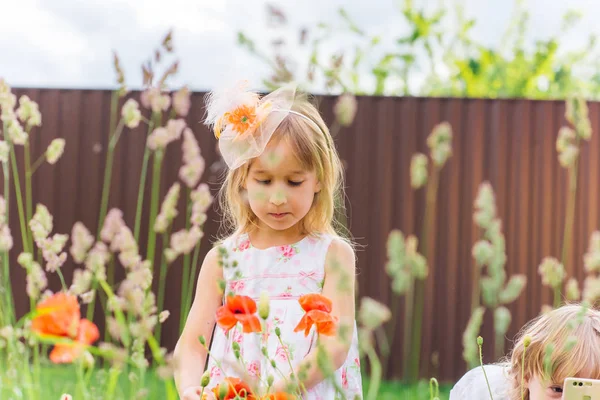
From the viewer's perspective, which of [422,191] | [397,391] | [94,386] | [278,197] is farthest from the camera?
[422,191]

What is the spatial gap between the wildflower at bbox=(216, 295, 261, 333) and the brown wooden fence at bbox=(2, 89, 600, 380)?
4141 millimetres

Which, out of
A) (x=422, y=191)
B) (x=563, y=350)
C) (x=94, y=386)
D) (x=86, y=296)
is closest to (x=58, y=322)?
(x=86, y=296)

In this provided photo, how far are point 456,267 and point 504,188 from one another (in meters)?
0.63

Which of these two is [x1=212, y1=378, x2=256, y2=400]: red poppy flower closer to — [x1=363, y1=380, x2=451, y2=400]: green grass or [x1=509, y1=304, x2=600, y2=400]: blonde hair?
[x1=509, y1=304, x2=600, y2=400]: blonde hair

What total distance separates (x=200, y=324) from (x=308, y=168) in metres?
0.38

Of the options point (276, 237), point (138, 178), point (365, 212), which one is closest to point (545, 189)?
point (365, 212)

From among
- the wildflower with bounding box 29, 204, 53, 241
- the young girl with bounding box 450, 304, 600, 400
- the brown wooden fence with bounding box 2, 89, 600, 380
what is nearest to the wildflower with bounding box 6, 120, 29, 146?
the wildflower with bounding box 29, 204, 53, 241

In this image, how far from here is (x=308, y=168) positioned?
59.4 inches

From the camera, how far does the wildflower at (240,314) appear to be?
95 centimetres

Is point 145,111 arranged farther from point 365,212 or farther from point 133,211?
point 365,212

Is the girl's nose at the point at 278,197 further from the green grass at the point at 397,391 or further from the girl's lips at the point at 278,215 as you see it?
the green grass at the point at 397,391

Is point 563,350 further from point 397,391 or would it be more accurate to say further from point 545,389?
point 397,391

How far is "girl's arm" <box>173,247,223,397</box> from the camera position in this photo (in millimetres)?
1463

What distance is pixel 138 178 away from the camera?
5207mm
